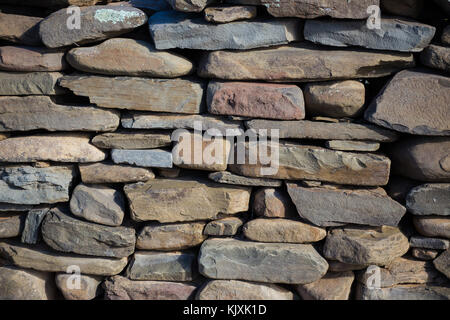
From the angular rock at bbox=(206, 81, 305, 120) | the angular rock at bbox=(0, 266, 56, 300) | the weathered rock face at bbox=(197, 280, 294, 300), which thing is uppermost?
the angular rock at bbox=(206, 81, 305, 120)

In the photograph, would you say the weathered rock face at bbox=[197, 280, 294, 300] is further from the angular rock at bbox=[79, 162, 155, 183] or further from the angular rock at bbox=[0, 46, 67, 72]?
the angular rock at bbox=[0, 46, 67, 72]

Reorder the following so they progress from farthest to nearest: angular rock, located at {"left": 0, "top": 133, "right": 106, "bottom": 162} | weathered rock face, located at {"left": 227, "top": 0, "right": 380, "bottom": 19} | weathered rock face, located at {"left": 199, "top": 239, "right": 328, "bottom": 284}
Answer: angular rock, located at {"left": 0, "top": 133, "right": 106, "bottom": 162}
weathered rock face, located at {"left": 199, "top": 239, "right": 328, "bottom": 284}
weathered rock face, located at {"left": 227, "top": 0, "right": 380, "bottom": 19}

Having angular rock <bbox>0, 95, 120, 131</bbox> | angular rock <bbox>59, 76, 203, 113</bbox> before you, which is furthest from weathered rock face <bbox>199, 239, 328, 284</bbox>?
angular rock <bbox>0, 95, 120, 131</bbox>

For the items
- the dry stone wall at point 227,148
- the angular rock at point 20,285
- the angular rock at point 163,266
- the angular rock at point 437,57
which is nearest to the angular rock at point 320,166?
the dry stone wall at point 227,148

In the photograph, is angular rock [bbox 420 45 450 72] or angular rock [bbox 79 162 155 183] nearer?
angular rock [bbox 420 45 450 72]

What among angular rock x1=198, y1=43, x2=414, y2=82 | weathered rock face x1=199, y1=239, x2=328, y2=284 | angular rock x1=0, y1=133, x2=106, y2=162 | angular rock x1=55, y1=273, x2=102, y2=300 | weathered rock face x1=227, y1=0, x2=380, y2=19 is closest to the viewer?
weathered rock face x1=227, y1=0, x2=380, y2=19

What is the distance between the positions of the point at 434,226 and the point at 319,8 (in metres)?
1.31

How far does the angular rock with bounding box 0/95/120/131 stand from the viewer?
2.40 metres

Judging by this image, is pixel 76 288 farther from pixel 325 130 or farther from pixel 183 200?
pixel 325 130

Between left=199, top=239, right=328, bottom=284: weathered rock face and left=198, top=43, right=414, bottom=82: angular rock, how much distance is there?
924mm

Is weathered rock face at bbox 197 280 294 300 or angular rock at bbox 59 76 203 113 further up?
angular rock at bbox 59 76 203 113

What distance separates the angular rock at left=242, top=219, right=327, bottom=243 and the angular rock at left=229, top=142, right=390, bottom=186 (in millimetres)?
263

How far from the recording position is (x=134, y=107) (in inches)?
93.5

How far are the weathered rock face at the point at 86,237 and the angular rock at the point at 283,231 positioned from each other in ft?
2.30
